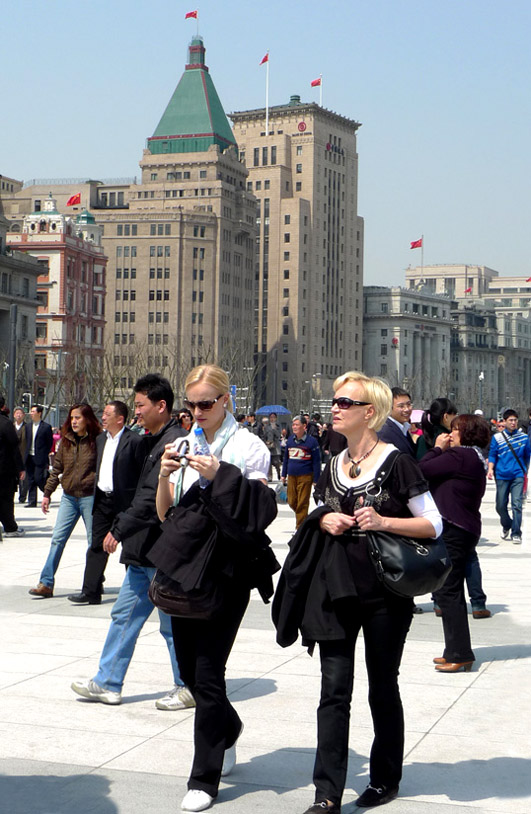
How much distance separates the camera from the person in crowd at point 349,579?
467 cm

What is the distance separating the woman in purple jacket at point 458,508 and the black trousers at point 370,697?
2.72 m

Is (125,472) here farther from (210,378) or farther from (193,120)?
(193,120)

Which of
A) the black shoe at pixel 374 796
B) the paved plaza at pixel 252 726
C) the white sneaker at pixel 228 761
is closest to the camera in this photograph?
the black shoe at pixel 374 796

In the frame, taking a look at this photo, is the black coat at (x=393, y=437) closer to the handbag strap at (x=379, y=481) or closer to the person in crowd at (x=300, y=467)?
the handbag strap at (x=379, y=481)

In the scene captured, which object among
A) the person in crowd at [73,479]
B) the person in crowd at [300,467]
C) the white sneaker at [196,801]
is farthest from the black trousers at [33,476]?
the white sneaker at [196,801]

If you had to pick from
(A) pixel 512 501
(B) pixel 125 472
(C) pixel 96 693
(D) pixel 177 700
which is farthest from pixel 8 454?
(D) pixel 177 700

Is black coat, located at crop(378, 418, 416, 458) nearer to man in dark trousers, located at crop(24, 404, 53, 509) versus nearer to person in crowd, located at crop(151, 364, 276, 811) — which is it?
person in crowd, located at crop(151, 364, 276, 811)

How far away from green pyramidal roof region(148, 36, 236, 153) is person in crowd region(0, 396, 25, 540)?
123 metres

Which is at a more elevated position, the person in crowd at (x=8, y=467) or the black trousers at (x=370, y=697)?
the person in crowd at (x=8, y=467)

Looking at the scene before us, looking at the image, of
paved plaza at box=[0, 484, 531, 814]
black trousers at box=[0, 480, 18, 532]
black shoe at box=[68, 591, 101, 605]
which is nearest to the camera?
paved plaza at box=[0, 484, 531, 814]

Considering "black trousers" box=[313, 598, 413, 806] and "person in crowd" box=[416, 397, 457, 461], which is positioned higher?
"person in crowd" box=[416, 397, 457, 461]

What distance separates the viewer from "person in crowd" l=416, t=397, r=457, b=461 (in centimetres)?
1054

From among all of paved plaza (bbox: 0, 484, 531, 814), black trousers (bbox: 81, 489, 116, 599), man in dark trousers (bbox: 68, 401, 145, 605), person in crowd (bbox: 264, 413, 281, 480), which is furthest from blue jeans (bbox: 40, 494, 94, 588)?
person in crowd (bbox: 264, 413, 281, 480)

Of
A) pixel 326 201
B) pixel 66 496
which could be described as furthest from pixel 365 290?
pixel 66 496
